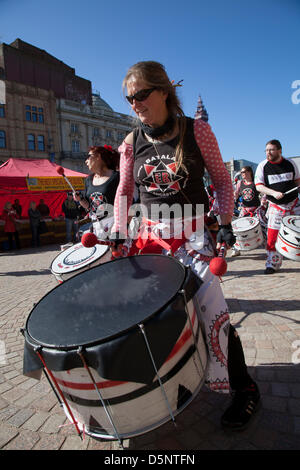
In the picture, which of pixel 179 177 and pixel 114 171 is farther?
pixel 114 171

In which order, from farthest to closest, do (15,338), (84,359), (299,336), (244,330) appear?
(15,338) < (244,330) < (299,336) < (84,359)

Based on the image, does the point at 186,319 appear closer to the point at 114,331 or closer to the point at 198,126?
the point at 114,331

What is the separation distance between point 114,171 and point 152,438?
3.08m

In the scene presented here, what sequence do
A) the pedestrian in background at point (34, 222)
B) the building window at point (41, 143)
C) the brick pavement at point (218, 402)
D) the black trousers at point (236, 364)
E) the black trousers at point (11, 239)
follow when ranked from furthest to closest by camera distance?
the building window at point (41, 143), the pedestrian in background at point (34, 222), the black trousers at point (11, 239), the black trousers at point (236, 364), the brick pavement at point (218, 402)

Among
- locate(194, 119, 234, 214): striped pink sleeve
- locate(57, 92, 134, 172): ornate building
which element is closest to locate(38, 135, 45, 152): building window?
locate(57, 92, 134, 172): ornate building

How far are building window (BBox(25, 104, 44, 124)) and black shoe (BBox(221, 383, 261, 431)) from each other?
135 feet

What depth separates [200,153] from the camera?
1.76 m

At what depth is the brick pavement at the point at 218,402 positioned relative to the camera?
1.66m

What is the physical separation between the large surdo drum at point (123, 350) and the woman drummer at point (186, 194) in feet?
0.75

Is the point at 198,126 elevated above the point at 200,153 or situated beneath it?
elevated above

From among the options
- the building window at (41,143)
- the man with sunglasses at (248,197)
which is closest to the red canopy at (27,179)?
the man with sunglasses at (248,197)

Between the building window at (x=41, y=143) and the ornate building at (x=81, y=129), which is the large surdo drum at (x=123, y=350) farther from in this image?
the building window at (x=41, y=143)
